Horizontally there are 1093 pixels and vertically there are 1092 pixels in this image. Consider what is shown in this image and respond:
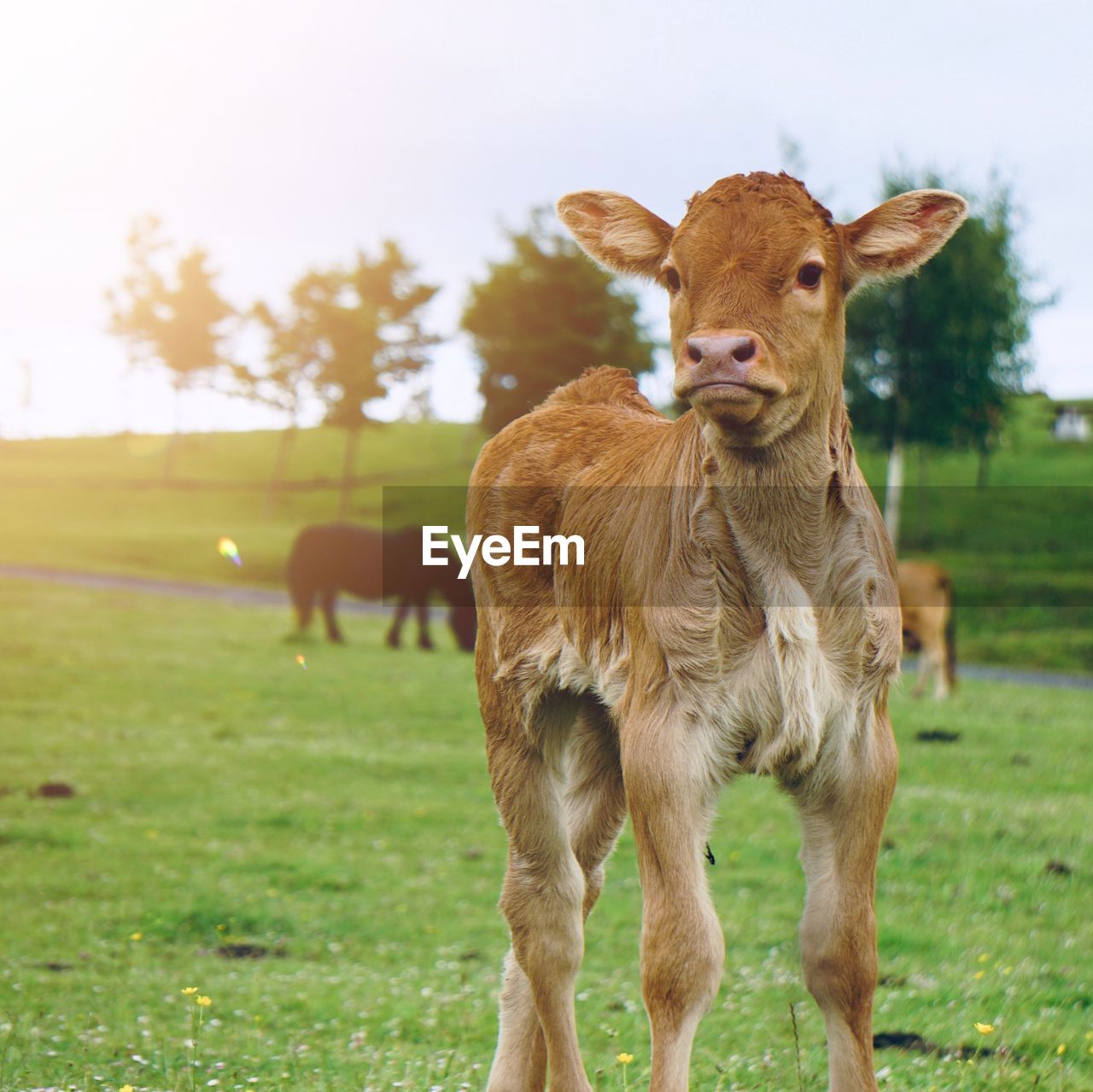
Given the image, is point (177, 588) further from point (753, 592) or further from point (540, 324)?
point (753, 592)

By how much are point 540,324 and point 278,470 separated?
101ft

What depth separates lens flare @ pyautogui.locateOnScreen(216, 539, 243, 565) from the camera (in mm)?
45469

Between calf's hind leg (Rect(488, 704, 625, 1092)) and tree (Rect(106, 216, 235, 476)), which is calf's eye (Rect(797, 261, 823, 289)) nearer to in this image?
calf's hind leg (Rect(488, 704, 625, 1092))

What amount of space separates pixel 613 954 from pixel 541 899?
3586 millimetres

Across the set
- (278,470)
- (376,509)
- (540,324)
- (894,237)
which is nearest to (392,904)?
(894,237)

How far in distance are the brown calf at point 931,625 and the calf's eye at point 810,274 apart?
1676 centimetres

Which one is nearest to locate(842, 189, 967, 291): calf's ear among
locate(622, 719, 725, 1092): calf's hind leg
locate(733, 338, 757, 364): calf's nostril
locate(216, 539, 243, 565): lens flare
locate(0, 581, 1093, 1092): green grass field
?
locate(733, 338, 757, 364): calf's nostril

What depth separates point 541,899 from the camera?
16.6ft

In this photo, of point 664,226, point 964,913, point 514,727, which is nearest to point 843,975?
point 514,727

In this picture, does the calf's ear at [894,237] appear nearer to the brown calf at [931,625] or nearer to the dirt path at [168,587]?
the brown calf at [931,625]

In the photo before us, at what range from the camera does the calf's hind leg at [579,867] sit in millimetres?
5105

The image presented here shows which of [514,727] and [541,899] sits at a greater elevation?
[514,727]

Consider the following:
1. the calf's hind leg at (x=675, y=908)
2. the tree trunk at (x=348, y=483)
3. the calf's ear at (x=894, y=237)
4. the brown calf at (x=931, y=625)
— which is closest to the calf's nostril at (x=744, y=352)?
→ the calf's ear at (x=894, y=237)

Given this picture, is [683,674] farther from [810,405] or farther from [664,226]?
[664,226]
